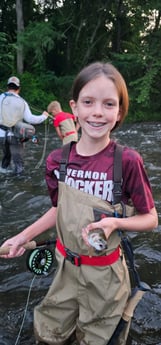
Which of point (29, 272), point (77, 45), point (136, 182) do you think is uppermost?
point (77, 45)

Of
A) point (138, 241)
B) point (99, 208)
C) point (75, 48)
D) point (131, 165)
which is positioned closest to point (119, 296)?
point (99, 208)

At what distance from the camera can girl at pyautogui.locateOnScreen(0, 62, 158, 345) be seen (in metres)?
2.05

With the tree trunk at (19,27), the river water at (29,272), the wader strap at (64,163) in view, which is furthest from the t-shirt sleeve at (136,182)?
the tree trunk at (19,27)

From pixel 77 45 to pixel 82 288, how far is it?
21.4m

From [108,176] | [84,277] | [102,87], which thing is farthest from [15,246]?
[102,87]

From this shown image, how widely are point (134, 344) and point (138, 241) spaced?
1.92 meters

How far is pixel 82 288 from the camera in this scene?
221 cm

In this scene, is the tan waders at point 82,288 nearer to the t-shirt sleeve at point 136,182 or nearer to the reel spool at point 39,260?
the t-shirt sleeve at point 136,182

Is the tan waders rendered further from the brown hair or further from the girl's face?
the brown hair

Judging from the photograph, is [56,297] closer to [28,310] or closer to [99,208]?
[99,208]

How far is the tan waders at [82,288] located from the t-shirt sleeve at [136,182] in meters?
0.12

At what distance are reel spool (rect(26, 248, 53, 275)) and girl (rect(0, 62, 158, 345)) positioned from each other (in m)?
0.23

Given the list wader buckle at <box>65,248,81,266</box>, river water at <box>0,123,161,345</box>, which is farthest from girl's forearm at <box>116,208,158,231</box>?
river water at <box>0,123,161,345</box>

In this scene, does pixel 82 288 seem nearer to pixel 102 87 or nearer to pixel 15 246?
pixel 15 246
